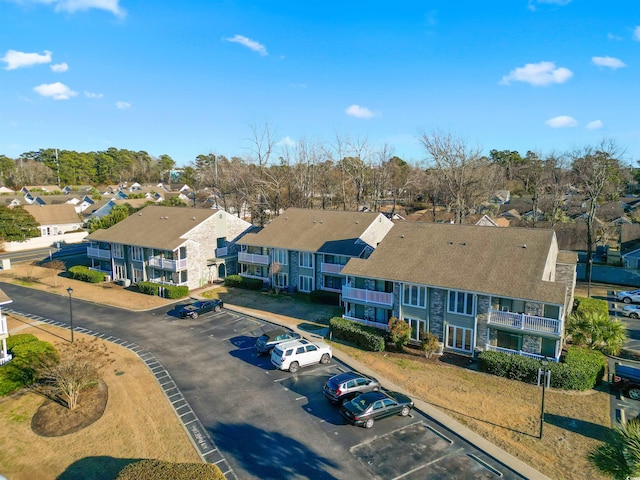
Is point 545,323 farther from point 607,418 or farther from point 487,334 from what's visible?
point 607,418

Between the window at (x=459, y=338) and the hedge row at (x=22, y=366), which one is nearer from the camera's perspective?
the hedge row at (x=22, y=366)

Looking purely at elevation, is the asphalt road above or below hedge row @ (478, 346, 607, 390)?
below

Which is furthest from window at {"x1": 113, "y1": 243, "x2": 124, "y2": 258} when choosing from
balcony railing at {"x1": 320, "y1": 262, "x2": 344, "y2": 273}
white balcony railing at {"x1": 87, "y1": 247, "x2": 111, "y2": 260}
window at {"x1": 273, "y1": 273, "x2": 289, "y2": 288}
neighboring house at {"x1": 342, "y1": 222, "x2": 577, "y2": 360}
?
neighboring house at {"x1": 342, "y1": 222, "x2": 577, "y2": 360}

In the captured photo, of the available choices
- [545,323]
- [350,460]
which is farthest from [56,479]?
[545,323]

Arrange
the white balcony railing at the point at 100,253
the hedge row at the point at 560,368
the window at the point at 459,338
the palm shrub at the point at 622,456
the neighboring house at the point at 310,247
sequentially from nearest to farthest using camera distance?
the palm shrub at the point at 622,456 < the hedge row at the point at 560,368 < the window at the point at 459,338 < the neighboring house at the point at 310,247 < the white balcony railing at the point at 100,253

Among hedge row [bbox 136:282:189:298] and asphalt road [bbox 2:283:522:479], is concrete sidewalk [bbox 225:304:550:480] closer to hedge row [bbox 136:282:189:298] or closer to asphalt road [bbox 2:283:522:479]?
asphalt road [bbox 2:283:522:479]

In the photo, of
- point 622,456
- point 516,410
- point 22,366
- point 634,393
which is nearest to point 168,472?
point 622,456

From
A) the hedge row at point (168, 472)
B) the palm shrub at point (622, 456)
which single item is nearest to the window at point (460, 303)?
the palm shrub at point (622, 456)

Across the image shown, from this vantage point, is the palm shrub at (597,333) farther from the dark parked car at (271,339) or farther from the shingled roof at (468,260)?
the dark parked car at (271,339)
